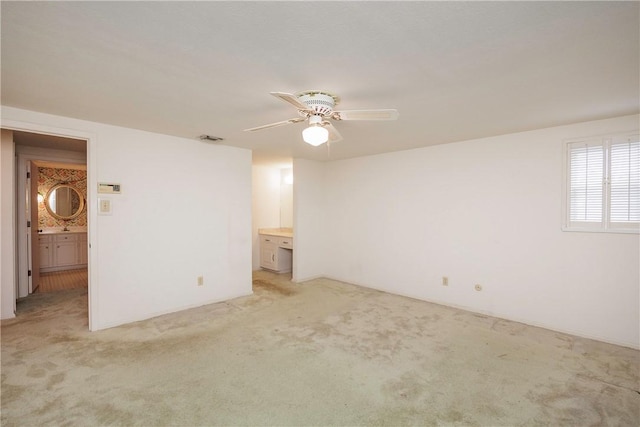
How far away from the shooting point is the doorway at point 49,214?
4.43 m

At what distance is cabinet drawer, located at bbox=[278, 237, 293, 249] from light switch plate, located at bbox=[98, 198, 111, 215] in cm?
293

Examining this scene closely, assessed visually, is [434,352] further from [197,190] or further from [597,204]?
[197,190]

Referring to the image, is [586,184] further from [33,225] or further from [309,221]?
[33,225]

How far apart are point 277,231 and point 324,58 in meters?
4.86

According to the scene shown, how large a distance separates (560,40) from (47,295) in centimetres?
659

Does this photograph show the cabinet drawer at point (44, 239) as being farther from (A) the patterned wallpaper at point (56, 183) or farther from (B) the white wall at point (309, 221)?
(B) the white wall at point (309, 221)

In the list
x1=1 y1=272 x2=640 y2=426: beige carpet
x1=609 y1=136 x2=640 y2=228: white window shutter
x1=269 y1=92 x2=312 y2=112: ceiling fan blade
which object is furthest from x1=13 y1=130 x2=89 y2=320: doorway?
x1=609 y1=136 x2=640 y2=228: white window shutter

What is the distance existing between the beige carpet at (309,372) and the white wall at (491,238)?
1.13ft

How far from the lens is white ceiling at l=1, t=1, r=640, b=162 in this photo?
1403 mm

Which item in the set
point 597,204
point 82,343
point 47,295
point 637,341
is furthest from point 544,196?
point 47,295

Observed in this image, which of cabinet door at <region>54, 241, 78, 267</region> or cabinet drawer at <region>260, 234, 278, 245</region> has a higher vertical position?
cabinet drawer at <region>260, 234, 278, 245</region>

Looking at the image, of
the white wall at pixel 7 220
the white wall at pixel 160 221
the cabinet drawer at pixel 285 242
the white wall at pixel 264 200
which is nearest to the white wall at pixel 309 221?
the cabinet drawer at pixel 285 242

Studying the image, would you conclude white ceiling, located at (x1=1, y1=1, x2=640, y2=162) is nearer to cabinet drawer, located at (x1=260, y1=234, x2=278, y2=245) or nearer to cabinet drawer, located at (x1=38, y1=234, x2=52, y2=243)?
cabinet drawer, located at (x1=260, y1=234, x2=278, y2=245)

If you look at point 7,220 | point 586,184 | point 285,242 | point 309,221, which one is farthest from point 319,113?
point 7,220
